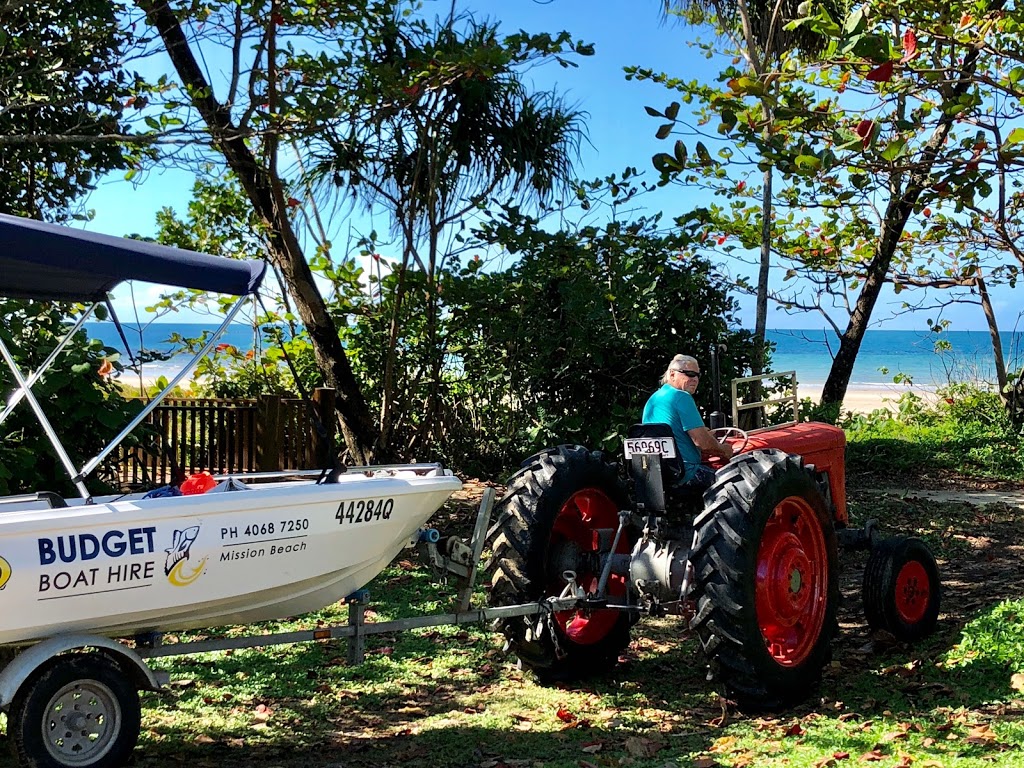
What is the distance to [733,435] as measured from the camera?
19.7ft

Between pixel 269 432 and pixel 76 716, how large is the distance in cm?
722

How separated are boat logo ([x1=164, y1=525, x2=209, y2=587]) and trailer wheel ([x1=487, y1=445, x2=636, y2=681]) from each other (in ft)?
5.74

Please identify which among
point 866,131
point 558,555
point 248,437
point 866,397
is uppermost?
point 866,397

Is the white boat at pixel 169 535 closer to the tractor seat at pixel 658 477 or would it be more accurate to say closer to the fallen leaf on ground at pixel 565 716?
the tractor seat at pixel 658 477

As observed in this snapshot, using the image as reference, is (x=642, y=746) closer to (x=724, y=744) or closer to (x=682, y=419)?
(x=724, y=744)

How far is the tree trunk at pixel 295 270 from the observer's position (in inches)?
356

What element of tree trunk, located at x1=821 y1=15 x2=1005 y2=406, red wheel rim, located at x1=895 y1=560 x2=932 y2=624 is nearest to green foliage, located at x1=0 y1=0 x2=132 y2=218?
red wheel rim, located at x1=895 y1=560 x2=932 y2=624

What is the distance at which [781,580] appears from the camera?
5055mm

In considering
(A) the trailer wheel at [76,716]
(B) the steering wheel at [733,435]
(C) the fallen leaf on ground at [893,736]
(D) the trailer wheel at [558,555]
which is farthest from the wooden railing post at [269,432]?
(C) the fallen leaf on ground at [893,736]

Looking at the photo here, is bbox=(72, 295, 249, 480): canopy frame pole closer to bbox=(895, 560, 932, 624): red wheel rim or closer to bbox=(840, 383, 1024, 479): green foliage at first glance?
bbox=(895, 560, 932, 624): red wheel rim

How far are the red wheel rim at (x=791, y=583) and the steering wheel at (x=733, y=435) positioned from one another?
25.2 inches

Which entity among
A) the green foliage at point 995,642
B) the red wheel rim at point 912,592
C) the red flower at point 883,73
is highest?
the red flower at point 883,73

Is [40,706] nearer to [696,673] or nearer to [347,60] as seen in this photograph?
[696,673]

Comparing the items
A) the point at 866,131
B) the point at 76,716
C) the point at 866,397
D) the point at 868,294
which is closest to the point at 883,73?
the point at 866,131
